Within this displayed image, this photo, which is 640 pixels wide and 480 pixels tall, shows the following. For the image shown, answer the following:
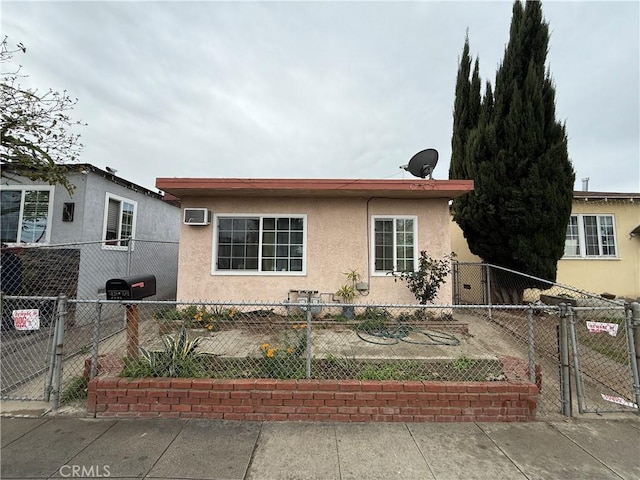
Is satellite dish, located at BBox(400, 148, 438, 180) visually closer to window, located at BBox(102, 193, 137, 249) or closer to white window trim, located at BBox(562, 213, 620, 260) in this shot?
white window trim, located at BBox(562, 213, 620, 260)

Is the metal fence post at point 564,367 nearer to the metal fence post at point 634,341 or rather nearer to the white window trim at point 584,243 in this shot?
the metal fence post at point 634,341

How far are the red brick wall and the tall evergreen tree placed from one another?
5.25 meters

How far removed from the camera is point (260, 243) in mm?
6176

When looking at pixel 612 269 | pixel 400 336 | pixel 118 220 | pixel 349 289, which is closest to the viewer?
pixel 400 336

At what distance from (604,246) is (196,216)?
12.2m

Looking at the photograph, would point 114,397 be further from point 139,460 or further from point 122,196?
point 122,196

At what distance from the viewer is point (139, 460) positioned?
2.31 meters

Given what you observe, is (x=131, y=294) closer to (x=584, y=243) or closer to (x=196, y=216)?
(x=196, y=216)

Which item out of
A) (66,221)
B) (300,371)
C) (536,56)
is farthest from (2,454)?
(536,56)

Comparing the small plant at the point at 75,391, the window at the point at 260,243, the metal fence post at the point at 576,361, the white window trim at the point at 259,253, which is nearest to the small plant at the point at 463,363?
the metal fence post at the point at 576,361

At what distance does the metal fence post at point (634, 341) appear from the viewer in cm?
312

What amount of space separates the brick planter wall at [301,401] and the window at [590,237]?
843cm

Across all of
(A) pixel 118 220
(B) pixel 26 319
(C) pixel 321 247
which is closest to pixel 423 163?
(C) pixel 321 247

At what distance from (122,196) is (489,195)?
33.0 ft
